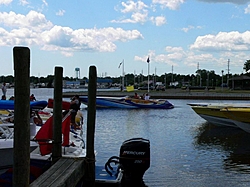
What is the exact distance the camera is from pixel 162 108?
39594mm

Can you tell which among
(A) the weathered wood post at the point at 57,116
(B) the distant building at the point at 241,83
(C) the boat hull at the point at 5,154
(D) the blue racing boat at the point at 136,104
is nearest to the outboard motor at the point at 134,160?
(A) the weathered wood post at the point at 57,116

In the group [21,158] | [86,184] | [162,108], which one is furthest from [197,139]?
[162,108]

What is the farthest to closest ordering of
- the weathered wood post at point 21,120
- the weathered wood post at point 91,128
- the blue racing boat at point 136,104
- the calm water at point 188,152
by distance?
1. the blue racing boat at point 136,104
2. the calm water at point 188,152
3. the weathered wood post at point 91,128
4. the weathered wood post at point 21,120

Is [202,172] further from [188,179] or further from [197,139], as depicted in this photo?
[197,139]

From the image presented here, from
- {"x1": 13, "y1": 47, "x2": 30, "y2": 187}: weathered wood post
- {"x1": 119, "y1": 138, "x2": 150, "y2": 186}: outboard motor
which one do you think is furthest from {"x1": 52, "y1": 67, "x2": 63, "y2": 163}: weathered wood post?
{"x1": 13, "y1": 47, "x2": 30, "y2": 187}: weathered wood post

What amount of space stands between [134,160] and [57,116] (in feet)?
7.52

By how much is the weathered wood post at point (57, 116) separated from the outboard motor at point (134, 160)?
1.75 meters

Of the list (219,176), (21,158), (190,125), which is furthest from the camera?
(190,125)

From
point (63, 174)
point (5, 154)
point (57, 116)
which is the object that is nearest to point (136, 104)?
point (5, 154)

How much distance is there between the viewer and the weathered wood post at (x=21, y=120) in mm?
5730

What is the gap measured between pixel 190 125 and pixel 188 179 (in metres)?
13.9

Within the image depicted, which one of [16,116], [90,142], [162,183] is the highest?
[16,116]

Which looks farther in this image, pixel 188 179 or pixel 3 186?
pixel 188 179

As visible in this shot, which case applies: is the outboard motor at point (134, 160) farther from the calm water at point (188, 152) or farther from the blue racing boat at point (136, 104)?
the blue racing boat at point (136, 104)
